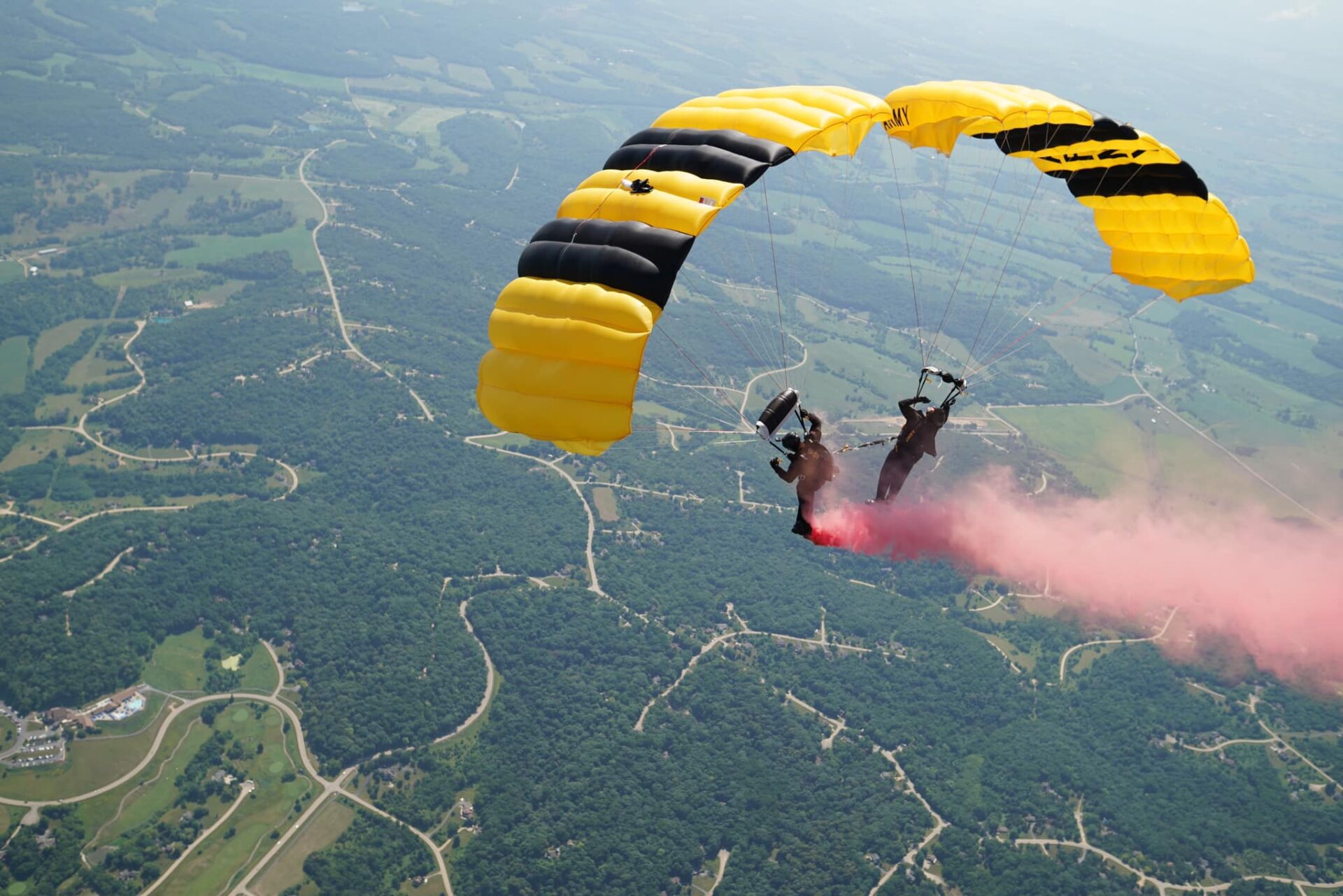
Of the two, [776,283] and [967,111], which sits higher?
[967,111]

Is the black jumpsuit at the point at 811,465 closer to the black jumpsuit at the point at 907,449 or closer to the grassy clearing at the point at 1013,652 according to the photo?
the black jumpsuit at the point at 907,449

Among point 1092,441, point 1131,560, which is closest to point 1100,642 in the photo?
point 1131,560

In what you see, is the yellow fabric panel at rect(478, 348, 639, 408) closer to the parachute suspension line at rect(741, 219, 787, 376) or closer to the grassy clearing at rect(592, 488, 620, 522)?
the grassy clearing at rect(592, 488, 620, 522)

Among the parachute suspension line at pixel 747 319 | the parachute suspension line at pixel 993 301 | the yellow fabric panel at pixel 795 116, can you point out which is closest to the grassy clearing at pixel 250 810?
the parachute suspension line at pixel 993 301

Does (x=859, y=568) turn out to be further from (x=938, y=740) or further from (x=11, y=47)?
(x=11, y=47)

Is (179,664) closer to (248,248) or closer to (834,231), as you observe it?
(248,248)

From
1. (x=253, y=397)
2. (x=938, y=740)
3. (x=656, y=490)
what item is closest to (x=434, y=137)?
(x=253, y=397)
